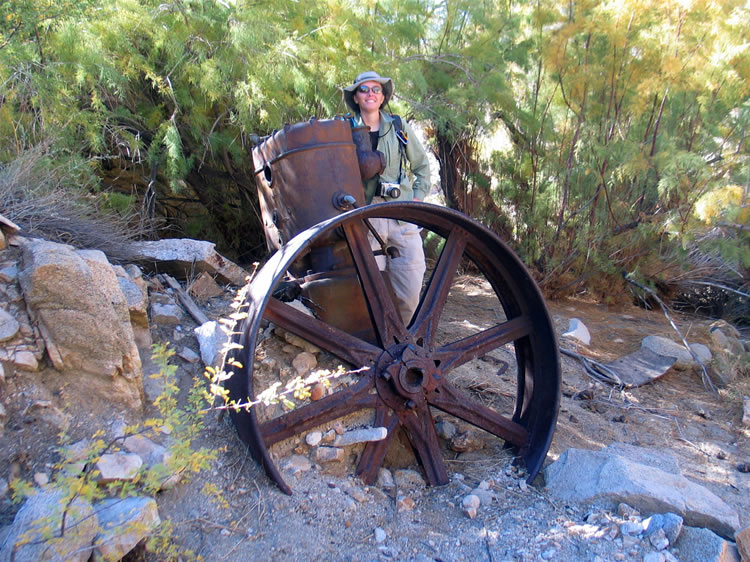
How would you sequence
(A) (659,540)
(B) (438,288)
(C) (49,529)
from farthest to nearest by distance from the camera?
1. (B) (438,288)
2. (A) (659,540)
3. (C) (49,529)

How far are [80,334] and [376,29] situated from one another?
12.2 ft

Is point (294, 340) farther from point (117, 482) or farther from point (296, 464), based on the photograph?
point (117, 482)

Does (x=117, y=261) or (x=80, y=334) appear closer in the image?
(x=80, y=334)

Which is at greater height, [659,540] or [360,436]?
[360,436]

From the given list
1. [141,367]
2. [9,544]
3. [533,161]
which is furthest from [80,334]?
[533,161]

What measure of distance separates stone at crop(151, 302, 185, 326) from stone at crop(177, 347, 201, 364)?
0.24 metres

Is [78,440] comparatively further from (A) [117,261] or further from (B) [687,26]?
(B) [687,26]

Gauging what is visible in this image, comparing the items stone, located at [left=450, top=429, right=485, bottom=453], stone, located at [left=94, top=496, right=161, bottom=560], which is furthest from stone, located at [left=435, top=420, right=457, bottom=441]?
stone, located at [left=94, top=496, right=161, bottom=560]

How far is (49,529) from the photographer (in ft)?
6.63

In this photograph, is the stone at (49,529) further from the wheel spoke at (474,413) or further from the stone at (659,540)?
the stone at (659,540)

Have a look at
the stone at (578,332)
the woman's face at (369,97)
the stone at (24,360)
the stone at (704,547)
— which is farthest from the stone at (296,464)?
the stone at (578,332)

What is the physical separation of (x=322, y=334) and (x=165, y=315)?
3.14ft

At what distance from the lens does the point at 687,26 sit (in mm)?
5383

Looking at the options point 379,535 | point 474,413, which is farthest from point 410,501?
point 474,413
